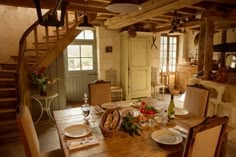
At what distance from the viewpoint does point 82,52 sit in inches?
200

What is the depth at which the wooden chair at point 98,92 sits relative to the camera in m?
2.65

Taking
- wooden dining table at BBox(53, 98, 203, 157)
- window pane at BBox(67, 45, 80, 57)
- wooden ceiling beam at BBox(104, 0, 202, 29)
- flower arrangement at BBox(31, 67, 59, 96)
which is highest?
wooden ceiling beam at BBox(104, 0, 202, 29)

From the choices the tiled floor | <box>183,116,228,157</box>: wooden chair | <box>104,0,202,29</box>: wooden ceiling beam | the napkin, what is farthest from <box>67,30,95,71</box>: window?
<box>183,116,228,157</box>: wooden chair

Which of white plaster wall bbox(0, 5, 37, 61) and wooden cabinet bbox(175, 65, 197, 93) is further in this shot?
wooden cabinet bbox(175, 65, 197, 93)

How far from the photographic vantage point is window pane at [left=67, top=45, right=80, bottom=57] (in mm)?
4910

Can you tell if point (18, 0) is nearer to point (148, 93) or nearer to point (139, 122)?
point (139, 122)

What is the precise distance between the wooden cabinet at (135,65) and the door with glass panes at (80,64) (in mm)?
920

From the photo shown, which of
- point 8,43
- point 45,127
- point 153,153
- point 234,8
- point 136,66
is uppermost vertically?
point 234,8

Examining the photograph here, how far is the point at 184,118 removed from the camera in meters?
1.93

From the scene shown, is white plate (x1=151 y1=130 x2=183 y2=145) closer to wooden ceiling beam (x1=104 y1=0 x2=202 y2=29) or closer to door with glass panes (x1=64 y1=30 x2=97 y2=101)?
wooden ceiling beam (x1=104 y1=0 x2=202 y2=29)

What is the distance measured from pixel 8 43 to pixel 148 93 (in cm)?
406

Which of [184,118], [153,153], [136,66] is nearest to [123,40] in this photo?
[136,66]

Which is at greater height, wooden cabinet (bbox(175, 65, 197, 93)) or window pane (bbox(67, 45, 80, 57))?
window pane (bbox(67, 45, 80, 57))

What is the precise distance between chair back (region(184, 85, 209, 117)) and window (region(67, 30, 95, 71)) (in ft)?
11.2
